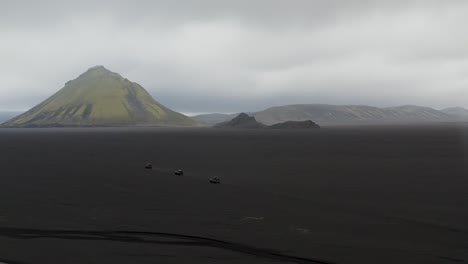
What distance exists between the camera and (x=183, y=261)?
28.9 metres

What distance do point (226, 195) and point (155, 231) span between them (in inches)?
808

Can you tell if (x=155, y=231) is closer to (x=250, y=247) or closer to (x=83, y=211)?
(x=250, y=247)

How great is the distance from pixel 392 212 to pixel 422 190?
18356 millimetres

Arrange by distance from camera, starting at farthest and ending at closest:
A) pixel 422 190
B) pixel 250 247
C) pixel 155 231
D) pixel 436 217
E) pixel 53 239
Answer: pixel 422 190, pixel 436 217, pixel 155 231, pixel 53 239, pixel 250 247

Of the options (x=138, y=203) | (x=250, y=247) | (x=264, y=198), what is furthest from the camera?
(x=264, y=198)

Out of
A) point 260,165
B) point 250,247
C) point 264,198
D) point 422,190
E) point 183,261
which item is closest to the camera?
point 183,261

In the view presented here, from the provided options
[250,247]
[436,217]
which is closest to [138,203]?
[250,247]

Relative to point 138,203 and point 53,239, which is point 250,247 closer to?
point 53,239

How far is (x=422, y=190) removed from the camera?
59.6 m

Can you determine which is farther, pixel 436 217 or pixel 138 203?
pixel 138 203

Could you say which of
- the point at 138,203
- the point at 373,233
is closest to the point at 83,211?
the point at 138,203

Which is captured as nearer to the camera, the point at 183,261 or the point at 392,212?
the point at 183,261

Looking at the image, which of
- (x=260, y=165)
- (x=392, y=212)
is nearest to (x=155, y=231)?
(x=392, y=212)

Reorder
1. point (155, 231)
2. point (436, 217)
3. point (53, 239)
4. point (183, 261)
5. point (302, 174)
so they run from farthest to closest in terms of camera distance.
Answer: point (302, 174) → point (436, 217) → point (155, 231) → point (53, 239) → point (183, 261)
